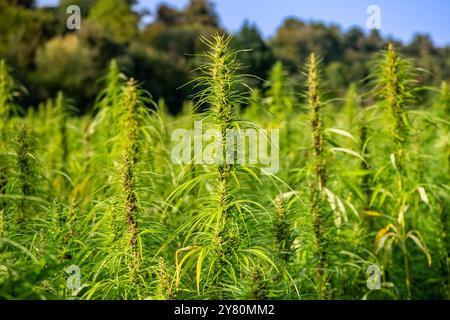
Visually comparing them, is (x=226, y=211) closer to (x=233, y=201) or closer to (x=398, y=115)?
(x=233, y=201)

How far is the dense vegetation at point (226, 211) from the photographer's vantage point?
2076mm

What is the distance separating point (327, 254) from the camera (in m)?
2.73

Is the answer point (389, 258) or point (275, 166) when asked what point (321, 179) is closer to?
point (275, 166)

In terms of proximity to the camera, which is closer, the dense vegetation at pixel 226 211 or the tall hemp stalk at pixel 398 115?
the dense vegetation at pixel 226 211

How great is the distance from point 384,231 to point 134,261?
5.82 feet

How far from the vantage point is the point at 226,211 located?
2.11 m

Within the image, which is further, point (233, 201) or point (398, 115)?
point (398, 115)

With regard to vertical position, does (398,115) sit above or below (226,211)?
above

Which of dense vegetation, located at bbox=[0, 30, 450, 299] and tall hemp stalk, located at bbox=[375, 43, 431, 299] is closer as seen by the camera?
dense vegetation, located at bbox=[0, 30, 450, 299]

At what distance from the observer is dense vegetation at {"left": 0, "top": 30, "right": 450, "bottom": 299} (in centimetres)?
208

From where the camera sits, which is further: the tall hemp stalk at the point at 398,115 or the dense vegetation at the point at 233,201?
the tall hemp stalk at the point at 398,115

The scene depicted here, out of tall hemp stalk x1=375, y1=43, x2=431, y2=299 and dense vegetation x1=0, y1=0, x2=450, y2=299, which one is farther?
Result: tall hemp stalk x1=375, y1=43, x2=431, y2=299

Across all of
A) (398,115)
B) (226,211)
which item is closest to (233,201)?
(226,211)
